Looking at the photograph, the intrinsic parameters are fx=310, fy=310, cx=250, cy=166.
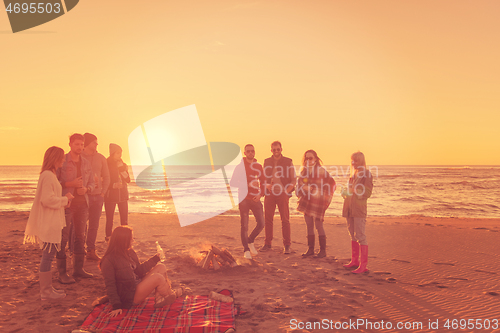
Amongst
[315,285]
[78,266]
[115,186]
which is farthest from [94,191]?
[315,285]

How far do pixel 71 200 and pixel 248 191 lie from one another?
11.1ft

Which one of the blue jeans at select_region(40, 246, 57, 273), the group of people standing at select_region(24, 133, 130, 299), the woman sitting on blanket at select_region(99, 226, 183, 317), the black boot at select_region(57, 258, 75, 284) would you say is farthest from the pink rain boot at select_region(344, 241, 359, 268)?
the blue jeans at select_region(40, 246, 57, 273)

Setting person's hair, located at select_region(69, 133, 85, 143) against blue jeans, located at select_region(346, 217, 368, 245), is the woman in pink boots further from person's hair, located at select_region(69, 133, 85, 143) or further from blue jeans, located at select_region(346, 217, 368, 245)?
person's hair, located at select_region(69, 133, 85, 143)

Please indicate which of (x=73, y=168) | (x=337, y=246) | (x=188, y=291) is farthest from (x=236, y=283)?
(x=337, y=246)

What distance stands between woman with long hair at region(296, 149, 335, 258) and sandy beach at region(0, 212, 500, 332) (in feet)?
1.82

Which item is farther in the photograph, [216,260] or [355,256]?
[355,256]

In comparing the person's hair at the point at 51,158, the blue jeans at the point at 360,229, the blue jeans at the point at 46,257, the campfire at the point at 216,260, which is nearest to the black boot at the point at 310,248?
the blue jeans at the point at 360,229

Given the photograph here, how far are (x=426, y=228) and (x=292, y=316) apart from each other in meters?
9.35

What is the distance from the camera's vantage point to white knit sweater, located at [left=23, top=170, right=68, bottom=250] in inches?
162

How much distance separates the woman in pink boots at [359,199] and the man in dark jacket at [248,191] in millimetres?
1892

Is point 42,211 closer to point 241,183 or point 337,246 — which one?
point 241,183

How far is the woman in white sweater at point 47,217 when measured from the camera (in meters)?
4.13

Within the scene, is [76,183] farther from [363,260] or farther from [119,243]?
[363,260]

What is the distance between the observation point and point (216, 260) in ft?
19.8
